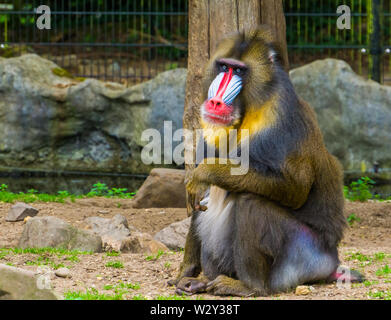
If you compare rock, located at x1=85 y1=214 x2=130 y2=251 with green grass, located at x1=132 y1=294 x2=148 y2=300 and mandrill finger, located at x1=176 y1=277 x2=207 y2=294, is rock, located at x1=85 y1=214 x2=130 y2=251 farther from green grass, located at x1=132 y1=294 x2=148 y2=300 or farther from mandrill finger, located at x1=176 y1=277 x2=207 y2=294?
green grass, located at x1=132 y1=294 x2=148 y2=300

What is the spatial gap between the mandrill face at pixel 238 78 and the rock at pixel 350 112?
6261mm

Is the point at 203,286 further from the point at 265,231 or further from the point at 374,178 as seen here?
the point at 374,178

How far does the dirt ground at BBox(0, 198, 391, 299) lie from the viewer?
15.8 feet

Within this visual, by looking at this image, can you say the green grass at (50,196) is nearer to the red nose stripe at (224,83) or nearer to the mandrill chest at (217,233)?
the mandrill chest at (217,233)

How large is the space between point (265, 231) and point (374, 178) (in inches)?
253

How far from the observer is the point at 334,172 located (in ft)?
16.1

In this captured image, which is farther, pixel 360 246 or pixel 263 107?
pixel 360 246

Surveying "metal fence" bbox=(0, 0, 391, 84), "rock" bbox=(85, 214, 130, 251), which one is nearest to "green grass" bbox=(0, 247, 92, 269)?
"rock" bbox=(85, 214, 130, 251)

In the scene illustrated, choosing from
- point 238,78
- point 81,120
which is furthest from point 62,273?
point 81,120

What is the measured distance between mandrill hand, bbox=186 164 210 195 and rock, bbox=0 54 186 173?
21.7 feet

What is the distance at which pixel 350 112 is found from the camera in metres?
10.9
